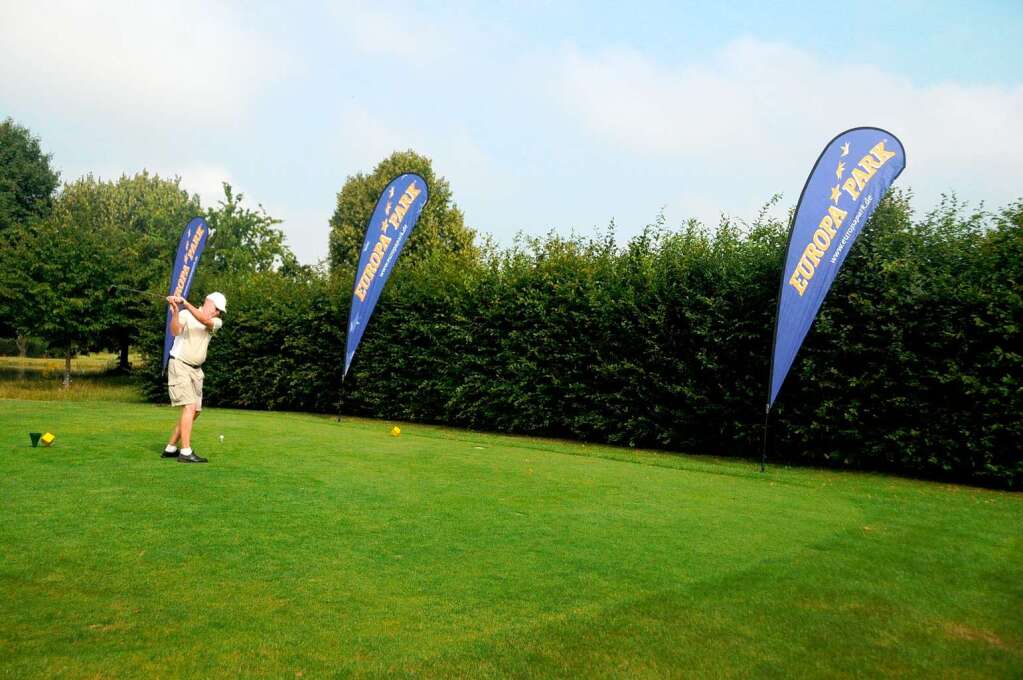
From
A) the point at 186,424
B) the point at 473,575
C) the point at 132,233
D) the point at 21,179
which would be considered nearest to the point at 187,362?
the point at 186,424

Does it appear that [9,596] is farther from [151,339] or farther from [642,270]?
[151,339]

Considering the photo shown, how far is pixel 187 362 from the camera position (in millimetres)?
9555

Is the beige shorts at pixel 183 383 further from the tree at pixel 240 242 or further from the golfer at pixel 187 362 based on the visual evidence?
the tree at pixel 240 242

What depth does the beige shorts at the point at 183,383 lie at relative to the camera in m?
9.42

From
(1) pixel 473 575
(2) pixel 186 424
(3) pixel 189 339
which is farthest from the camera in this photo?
(3) pixel 189 339

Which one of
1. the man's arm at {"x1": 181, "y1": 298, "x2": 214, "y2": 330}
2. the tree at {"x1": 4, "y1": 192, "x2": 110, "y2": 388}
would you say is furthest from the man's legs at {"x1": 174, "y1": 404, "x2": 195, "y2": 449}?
the tree at {"x1": 4, "y1": 192, "x2": 110, "y2": 388}

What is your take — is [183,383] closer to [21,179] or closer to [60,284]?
[60,284]

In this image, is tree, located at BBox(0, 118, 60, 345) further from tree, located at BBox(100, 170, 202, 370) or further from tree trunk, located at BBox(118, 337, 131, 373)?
tree trunk, located at BBox(118, 337, 131, 373)

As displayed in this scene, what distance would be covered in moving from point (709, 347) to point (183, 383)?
9.19 meters

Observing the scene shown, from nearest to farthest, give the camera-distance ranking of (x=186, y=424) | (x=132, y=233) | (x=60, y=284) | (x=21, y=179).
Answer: (x=186, y=424) < (x=60, y=284) < (x=132, y=233) < (x=21, y=179)

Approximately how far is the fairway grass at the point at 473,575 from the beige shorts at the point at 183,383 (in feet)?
2.57

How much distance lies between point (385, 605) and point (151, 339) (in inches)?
999

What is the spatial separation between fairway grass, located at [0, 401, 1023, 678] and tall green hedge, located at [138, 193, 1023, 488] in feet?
8.81

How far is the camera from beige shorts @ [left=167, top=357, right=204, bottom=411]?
9.42 meters
